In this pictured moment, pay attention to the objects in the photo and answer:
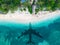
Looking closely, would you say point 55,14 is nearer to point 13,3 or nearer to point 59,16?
point 59,16

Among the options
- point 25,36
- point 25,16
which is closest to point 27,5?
point 25,16

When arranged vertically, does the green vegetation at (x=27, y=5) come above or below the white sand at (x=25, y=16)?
above

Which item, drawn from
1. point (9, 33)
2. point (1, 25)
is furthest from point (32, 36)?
point (1, 25)

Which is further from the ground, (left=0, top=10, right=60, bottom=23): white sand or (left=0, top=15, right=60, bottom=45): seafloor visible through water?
(left=0, top=10, right=60, bottom=23): white sand

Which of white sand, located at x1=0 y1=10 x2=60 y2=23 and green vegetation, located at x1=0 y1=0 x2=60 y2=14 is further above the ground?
green vegetation, located at x1=0 y1=0 x2=60 y2=14

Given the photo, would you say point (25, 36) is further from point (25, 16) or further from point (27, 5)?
point (27, 5)

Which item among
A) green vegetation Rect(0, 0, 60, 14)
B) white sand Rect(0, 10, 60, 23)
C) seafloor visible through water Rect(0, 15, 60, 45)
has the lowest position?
seafloor visible through water Rect(0, 15, 60, 45)
